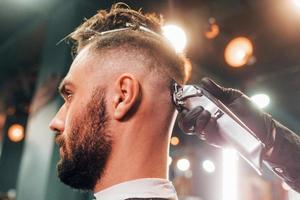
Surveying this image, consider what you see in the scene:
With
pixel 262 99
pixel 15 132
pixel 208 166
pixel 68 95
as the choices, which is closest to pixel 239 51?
pixel 262 99

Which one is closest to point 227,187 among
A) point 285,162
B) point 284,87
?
point 284,87

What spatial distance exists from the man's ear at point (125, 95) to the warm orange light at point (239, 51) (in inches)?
101

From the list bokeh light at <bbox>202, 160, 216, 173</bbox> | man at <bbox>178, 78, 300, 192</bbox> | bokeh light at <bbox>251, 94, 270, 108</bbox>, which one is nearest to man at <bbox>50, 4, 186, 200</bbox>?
man at <bbox>178, 78, 300, 192</bbox>

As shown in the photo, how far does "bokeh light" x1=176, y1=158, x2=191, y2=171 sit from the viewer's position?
5922 millimetres

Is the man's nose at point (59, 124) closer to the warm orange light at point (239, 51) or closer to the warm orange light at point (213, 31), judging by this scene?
the warm orange light at point (213, 31)

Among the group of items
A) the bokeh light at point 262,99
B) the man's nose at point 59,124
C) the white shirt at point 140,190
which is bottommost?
the white shirt at point 140,190

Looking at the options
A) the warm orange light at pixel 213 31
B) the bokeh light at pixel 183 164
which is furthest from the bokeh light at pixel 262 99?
the bokeh light at pixel 183 164

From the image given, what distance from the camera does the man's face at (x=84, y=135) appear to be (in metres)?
0.98

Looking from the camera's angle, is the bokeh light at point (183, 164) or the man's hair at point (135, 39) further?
the bokeh light at point (183, 164)

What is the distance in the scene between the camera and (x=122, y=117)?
968mm

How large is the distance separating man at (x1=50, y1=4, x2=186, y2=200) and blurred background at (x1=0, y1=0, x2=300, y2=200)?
0.51 metres

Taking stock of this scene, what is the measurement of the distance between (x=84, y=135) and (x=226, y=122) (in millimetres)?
366

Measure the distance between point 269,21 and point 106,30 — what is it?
2426mm

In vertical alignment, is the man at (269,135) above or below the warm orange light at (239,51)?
below
